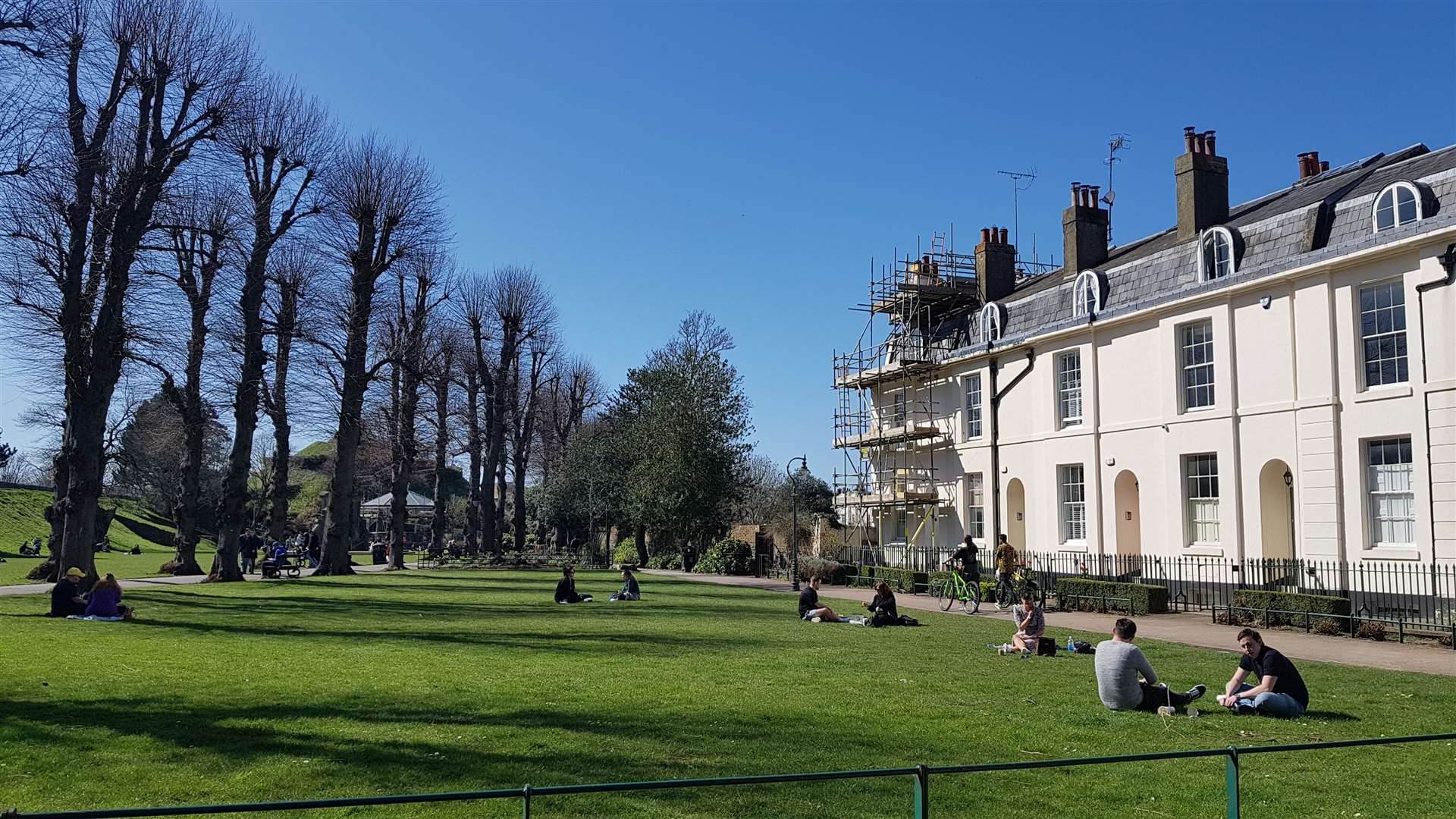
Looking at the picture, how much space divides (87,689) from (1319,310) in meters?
24.3

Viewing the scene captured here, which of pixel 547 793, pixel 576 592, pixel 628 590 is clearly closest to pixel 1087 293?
pixel 628 590

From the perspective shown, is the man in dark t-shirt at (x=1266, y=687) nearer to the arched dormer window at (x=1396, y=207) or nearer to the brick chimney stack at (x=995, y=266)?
the arched dormer window at (x=1396, y=207)

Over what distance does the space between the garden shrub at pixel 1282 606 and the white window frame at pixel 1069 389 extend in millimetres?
11287

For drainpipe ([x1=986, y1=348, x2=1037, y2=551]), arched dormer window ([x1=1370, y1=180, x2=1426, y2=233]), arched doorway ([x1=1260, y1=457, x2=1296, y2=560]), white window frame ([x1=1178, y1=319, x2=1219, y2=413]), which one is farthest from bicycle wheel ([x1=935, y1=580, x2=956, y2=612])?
arched dormer window ([x1=1370, y1=180, x2=1426, y2=233])

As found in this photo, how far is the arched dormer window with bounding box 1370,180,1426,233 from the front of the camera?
22.3 metres

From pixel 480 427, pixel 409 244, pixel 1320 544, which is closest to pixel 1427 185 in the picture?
pixel 1320 544

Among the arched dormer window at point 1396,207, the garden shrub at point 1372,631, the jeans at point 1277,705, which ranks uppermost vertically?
the arched dormer window at point 1396,207

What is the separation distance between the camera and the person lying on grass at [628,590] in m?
26.5

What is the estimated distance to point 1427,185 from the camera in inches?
874

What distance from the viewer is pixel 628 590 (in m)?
26.7

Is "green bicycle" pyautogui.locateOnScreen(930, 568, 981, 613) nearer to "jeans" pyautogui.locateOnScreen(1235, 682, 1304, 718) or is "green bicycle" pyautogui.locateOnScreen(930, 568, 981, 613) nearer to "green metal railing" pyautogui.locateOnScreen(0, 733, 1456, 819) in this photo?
"jeans" pyautogui.locateOnScreen(1235, 682, 1304, 718)

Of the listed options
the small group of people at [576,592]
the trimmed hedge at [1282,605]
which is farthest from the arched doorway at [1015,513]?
the small group of people at [576,592]

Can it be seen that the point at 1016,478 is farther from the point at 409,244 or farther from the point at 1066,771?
the point at 1066,771

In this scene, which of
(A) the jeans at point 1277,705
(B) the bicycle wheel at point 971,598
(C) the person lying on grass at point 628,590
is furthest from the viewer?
(C) the person lying on grass at point 628,590
